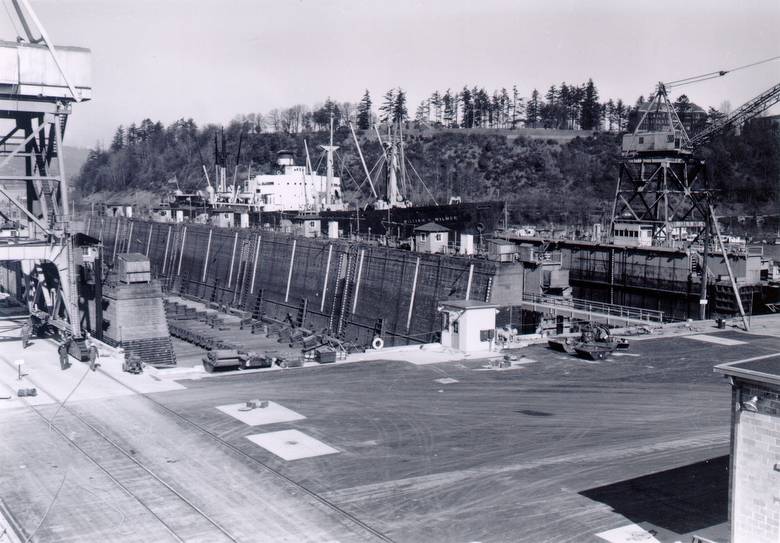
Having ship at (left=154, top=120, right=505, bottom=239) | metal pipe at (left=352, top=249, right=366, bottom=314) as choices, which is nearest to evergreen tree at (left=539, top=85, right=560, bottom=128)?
ship at (left=154, top=120, right=505, bottom=239)

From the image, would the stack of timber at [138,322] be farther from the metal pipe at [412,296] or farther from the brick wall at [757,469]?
the brick wall at [757,469]

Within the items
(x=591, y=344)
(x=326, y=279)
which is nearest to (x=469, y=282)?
(x=591, y=344)

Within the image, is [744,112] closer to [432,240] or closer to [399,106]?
[432,240]

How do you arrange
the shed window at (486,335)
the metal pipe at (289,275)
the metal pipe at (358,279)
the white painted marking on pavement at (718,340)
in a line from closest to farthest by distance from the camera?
the shed window at (486,335) < the white painted marking on pavement at (718,340) < the metal pipe at (358,279) < the metal pipe at (289,275)

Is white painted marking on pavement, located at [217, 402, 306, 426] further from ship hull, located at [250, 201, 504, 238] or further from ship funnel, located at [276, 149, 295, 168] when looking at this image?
ship funnel, located at [276, 149, 295, 168]

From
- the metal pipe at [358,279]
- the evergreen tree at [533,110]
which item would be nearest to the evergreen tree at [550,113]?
the evergreen tree at [533,110]

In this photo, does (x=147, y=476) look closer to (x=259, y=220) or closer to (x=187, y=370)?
(x=187, y=370)

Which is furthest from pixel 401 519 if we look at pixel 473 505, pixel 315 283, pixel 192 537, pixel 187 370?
pixel 315 283
